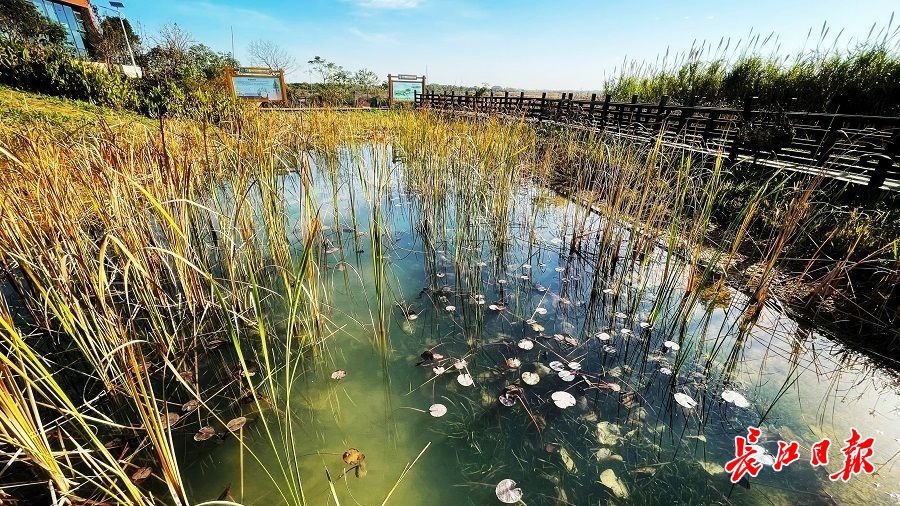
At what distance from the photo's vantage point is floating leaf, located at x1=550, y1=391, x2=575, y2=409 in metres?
1.51

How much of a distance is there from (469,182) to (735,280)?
7.00 ft

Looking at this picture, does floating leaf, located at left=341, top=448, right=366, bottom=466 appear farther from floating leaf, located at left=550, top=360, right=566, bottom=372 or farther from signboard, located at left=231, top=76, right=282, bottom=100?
signboard, located at left=231, top=76, right=282, bottom=100

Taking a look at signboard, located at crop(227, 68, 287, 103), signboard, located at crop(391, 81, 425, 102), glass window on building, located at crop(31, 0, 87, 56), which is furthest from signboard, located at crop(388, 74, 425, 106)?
glass window on building, located at crop(31, 0, 87, 56)

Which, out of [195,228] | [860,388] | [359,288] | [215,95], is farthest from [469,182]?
[215,95]

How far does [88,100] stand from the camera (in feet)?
24.1

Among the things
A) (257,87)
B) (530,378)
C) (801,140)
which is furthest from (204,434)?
(257,87)

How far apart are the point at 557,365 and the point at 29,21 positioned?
78.6 ft

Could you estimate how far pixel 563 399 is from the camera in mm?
1539

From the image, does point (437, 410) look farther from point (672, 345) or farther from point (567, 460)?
point (672, 345)

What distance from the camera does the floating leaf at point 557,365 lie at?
178 centimetres

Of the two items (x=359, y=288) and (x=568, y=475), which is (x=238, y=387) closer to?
(x=359, y=288)

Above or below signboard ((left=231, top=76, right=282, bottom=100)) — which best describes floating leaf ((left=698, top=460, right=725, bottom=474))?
below

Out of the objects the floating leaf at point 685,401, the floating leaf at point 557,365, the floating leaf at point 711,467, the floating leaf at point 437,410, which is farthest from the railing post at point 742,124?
the floating leaf at point 437,410

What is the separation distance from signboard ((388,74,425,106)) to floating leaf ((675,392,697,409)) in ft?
47.0
